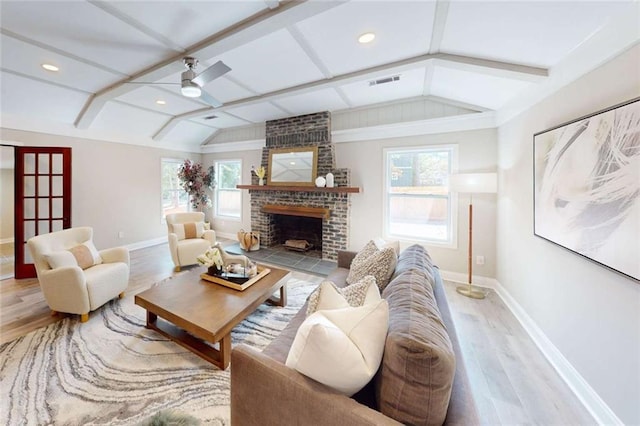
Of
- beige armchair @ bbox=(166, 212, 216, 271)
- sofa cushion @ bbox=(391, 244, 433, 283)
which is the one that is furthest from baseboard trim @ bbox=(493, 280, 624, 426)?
beige armchair @ bbox=(166, 212, 216, 271)

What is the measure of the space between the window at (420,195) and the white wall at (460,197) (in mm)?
118

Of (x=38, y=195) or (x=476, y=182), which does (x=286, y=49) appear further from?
(x=38, y=195)

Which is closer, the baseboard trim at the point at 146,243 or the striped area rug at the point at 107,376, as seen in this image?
the striped area rug at the point at 107,376

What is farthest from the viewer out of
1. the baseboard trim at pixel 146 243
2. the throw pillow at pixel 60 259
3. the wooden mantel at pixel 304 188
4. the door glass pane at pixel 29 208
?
the baseboard trim at pixel 146 243

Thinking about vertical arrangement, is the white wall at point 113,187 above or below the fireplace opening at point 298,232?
above

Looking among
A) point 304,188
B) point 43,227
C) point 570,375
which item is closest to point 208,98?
point 304,188

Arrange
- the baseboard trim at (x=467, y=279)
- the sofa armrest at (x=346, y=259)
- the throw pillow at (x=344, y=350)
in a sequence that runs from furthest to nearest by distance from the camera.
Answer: the baseboard trim at (x=467, y=279)
the sofa armrest at (x=346, y=259)
the throw pillow at (x=344, y=350)

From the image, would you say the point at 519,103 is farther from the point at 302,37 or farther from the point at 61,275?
the point at 61,275

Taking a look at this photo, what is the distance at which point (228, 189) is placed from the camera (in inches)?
251

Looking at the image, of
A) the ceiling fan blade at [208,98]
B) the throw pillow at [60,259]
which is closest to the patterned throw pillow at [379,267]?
the ceiling fan blade at [208,98]

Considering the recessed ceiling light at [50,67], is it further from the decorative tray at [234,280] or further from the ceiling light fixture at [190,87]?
the decorative tray at [234,280]

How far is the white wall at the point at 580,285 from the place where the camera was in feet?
4.64

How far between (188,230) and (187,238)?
0.14 metres

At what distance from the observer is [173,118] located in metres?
5.06
